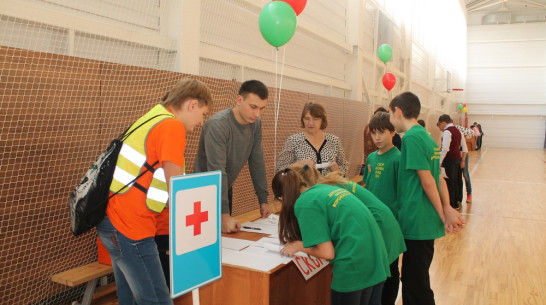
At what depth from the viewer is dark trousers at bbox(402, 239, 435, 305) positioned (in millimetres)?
2291

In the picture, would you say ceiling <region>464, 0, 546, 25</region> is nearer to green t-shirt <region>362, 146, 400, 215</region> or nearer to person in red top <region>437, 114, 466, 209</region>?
person in red top <region>437, 114, 466, 209</region>

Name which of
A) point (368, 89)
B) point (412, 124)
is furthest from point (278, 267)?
point (368, 89)

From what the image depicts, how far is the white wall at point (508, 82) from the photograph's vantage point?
72.3ft

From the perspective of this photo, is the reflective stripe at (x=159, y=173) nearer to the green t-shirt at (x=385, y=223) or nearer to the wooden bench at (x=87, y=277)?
the green t-shirt at (x=385, y=223)

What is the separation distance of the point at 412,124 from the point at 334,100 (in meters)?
3.77

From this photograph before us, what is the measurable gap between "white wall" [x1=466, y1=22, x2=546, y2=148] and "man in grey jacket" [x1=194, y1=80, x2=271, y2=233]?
24194 mm

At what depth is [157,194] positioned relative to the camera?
1.43 metres

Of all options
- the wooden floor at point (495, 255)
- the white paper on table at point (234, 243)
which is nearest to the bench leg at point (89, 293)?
the wooden floor at point (495, 255)

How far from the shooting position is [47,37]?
8.06 feet

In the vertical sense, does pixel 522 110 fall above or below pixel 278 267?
above

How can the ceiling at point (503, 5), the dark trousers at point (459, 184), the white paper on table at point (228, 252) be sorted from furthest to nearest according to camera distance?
the ceiling at point (503, 5) → the dark trousers at point (459, 184) → the white paper on table at point (228, 252)

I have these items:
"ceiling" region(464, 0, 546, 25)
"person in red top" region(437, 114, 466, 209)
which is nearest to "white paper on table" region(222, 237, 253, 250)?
"person in red top" region(437, 114, 466, 209)

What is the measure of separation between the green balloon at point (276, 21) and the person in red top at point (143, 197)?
2.01 m

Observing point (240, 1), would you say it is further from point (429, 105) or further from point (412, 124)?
point (429, 105)
